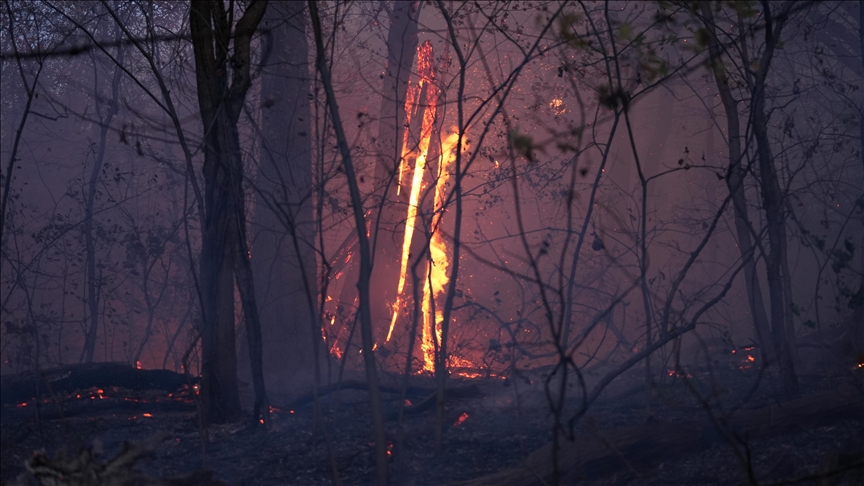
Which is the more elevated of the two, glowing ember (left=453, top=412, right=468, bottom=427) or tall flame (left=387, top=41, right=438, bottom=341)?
tall flame (left=387, top=41, right=438, bottom=341)

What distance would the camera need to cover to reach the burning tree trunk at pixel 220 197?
477cm

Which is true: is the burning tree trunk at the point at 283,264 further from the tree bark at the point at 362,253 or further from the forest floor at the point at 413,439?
the tree bark at the point at 362,253

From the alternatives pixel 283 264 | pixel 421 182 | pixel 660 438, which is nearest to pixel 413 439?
pixel 660 438

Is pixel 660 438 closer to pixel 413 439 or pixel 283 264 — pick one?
pixel 413 439

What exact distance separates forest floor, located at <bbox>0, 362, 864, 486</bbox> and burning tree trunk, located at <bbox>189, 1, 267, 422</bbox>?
15.5 inches

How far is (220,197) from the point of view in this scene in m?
5.23

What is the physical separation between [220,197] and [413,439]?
2187 millimetres

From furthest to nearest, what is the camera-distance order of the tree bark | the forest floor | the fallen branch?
1. the forest floor
2. the fallen branch
3. the tree bark

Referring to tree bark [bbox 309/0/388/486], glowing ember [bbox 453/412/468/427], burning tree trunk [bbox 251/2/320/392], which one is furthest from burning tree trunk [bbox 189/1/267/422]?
burning tree trunk [bbox 251/2/320/392]

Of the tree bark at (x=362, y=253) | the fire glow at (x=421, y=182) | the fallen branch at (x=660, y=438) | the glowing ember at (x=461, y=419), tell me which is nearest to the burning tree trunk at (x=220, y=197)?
the fire glow at (x=421, y=182)

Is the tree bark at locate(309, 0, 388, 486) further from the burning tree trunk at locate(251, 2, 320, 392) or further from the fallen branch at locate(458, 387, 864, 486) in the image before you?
the burning tree trunk at locate(251, 2, 320, 392)

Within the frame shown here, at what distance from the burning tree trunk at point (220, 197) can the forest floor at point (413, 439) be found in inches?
15.5

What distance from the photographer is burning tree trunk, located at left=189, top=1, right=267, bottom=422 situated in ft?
15.6

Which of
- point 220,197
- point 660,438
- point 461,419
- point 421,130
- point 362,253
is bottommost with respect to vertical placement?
point 660,438
